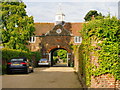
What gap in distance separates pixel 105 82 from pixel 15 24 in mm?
29748

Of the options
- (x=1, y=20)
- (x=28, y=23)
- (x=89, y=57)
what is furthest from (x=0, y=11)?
(x=89, y=57)

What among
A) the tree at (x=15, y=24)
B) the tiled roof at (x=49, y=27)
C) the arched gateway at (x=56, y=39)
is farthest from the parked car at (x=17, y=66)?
the tiled roof at (x=49, y=27)

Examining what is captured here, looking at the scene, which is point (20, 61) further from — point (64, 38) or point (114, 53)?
point (64, 38)

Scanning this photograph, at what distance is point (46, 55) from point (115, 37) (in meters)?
41.3

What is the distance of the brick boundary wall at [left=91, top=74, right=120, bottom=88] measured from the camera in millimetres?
8469

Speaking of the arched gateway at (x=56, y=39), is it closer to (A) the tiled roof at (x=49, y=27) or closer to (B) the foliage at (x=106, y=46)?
(A) the tiled roof at (x=49, y=27)

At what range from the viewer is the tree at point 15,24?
3578 centimetres

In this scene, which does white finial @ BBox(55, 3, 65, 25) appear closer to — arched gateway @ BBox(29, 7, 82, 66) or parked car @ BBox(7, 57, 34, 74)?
arched gateway @ BBox(29, 7, 82, 66)

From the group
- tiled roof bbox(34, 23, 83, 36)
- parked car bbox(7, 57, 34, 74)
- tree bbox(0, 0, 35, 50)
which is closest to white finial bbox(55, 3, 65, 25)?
tiled roof bbox(34, 23, 83, 36)

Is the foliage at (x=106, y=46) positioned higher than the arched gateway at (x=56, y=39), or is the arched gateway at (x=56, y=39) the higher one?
the arched gateway at (x=56, y=39)

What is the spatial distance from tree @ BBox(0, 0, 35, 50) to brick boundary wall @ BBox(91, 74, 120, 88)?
27988mm

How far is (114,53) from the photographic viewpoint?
27.2ft

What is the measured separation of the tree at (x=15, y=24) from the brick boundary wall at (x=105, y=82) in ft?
91.8

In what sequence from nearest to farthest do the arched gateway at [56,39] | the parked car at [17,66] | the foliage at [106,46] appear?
the foliage at [106,46]
the parked car at [17,66]
the arched gateway at [56,39]
